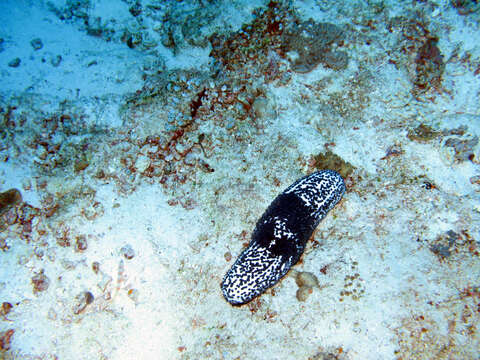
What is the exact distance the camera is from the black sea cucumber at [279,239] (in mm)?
3398

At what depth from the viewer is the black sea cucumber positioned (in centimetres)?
340

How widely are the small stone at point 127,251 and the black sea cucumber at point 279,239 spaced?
1.50m

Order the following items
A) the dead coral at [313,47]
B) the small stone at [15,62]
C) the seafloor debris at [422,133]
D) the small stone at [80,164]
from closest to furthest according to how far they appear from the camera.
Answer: the small stone at [80,164] → the seafloor debris at [422,133] → the small stone at [15,62] → the dead coral at [313,47]

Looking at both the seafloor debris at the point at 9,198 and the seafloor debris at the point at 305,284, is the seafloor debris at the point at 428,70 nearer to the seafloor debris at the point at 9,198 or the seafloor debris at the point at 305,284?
the seafloor debris at the point at 305,284

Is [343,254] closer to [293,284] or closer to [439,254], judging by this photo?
[293,284]

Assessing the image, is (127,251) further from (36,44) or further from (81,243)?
(36,44)

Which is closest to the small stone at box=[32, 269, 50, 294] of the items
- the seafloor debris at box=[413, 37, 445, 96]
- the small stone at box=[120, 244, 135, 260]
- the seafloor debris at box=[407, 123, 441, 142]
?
the small stone at box=[120, 244, 135, 260]

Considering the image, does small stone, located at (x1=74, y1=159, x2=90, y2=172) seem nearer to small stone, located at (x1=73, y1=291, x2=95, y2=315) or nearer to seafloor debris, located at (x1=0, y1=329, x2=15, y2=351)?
small stone, located at (x1=73, y1=291, x2=95, y2=315)

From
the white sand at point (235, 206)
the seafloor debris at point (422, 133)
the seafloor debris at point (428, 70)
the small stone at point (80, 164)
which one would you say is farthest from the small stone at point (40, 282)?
the seafloor debris at point (428, 70)

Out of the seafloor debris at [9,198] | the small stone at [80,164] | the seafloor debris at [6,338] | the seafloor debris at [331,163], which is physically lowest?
the seafloor debris at [6,338]

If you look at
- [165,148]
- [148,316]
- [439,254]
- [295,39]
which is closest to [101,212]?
[165,148]

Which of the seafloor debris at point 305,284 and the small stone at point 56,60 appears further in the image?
the small stone at point 56,60

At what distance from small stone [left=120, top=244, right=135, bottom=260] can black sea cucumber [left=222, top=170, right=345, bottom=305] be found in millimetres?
1504

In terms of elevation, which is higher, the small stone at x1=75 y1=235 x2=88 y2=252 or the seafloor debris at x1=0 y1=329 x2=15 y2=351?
the small stone at x1=75 y1=235 x2=88 y2=252
